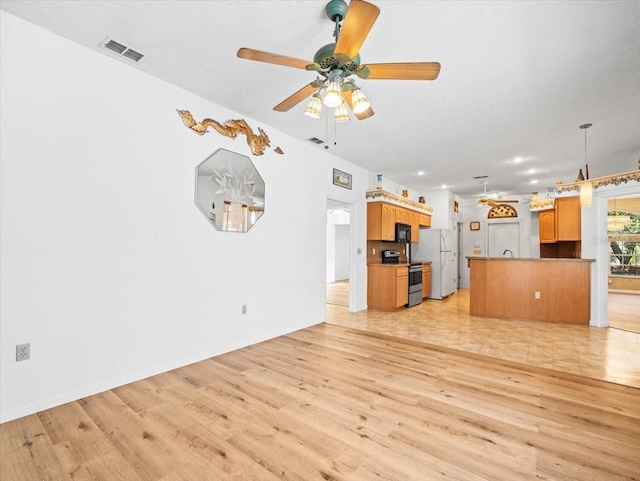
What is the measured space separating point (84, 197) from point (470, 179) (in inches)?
270

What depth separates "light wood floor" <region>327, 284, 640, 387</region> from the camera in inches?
125

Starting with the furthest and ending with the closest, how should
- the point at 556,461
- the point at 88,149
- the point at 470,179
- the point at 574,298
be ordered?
the point at 470,179 < the point at 574,298 < the point at 88,149 < the point at 556,461

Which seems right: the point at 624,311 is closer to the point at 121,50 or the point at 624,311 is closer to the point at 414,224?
the point at 414,224

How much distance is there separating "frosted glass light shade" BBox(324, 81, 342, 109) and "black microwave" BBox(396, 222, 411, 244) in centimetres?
481

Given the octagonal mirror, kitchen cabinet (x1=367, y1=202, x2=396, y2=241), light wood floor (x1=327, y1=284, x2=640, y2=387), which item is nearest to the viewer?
light wood floor (x1=327, y1=284, x2=640, y2=387)

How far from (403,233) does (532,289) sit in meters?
2.51

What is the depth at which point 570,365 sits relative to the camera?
10.3ft

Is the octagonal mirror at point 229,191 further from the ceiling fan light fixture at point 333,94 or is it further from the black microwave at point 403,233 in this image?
the black microwave at point 403,233

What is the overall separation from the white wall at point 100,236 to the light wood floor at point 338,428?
341mm

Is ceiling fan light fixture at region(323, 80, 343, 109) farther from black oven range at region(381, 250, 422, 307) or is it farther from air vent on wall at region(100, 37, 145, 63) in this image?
black oven range at region(381, 250, 422, 307)

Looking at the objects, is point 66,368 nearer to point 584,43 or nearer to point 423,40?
point 423,40

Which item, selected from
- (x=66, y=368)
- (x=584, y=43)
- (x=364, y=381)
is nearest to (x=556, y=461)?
(x=364, y=381)

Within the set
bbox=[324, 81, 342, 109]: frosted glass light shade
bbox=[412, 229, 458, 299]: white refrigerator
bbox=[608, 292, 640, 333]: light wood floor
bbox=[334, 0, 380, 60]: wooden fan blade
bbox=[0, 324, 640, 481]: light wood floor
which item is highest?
bbox=[334, 0, 380, 60]: wooden fan blade

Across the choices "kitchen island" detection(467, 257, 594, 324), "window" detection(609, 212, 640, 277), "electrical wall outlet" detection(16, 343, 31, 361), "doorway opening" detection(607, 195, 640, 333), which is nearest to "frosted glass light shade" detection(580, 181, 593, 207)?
"kitchen island" detection(467, 257, 594, 324)
